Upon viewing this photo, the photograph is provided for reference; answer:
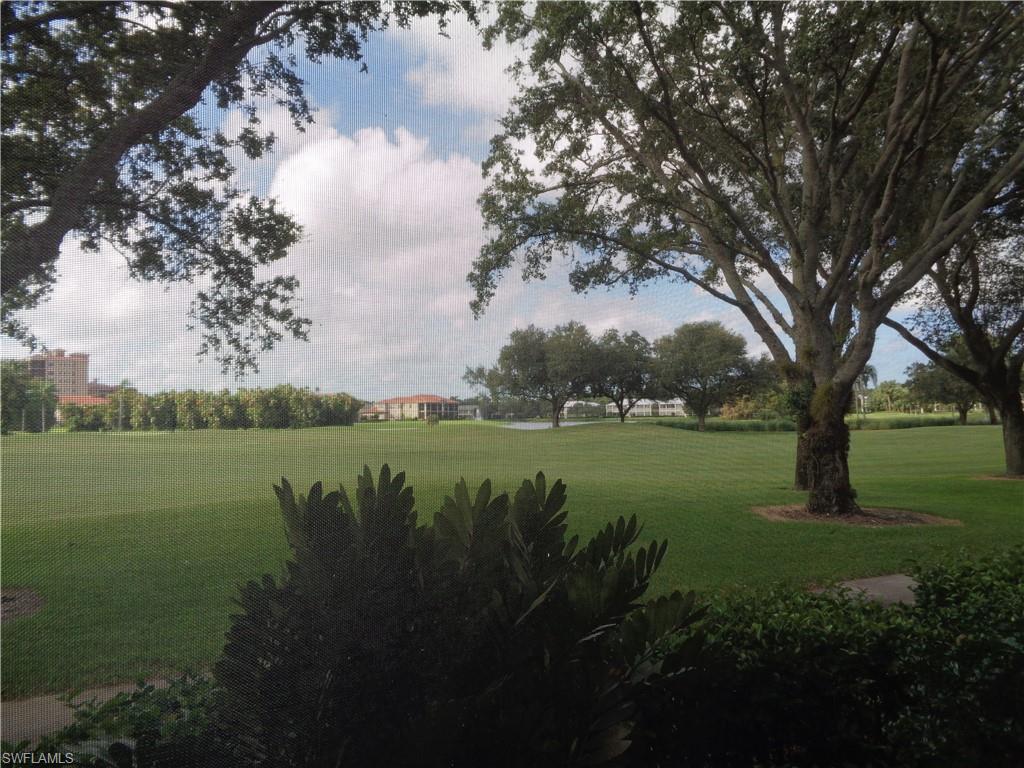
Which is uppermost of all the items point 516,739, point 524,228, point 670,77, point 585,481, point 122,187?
point 670,77

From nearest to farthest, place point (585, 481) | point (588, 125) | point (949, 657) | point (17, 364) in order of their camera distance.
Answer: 1. point (17, 364)
2. point (949, 657)
3. point (585, 481)
4. point (588, 125)

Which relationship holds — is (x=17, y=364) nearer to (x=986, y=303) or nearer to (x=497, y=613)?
(x=497, y=613)

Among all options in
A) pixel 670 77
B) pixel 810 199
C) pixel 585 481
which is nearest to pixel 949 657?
pixel 585 481

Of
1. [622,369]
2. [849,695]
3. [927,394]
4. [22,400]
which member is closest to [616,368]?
[622,369]

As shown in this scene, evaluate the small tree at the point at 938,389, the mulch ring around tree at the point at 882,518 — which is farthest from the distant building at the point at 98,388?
the small tree at the point at 938,389

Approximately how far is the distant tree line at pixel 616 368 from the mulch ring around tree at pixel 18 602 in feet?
3.30

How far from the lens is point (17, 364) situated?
1068 millimetres

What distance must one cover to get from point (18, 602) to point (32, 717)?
0.67 ft

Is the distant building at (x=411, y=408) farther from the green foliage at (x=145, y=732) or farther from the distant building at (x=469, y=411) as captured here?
the green foliage at (x=145, y=732)

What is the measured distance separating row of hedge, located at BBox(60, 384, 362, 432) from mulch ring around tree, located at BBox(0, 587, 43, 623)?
0.29 m

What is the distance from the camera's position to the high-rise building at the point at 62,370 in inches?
42.4

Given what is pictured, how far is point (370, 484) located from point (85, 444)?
1.73 ft

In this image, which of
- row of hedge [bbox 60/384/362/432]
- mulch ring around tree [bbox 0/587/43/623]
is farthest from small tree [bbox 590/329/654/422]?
mulch ring around tree [bbox 0/587/43/623]

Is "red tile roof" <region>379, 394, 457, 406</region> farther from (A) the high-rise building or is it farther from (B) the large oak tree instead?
(B) the large oak tree
